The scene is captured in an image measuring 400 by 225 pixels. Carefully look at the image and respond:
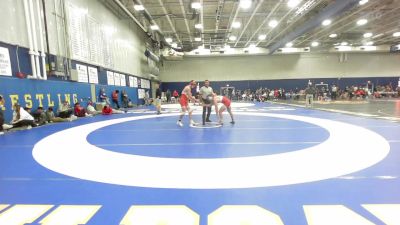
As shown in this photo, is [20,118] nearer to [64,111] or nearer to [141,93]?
[64,111]

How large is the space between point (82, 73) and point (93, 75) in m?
1.32

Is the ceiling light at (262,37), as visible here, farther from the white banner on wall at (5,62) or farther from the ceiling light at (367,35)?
the white banner on wall at (5,62)

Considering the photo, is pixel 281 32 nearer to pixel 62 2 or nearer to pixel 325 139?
pixel 62 2

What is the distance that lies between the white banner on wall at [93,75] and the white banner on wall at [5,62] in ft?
18.7

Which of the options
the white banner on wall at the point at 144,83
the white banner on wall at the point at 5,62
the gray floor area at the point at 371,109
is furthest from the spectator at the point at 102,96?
the gray floor area at the point at 371,109

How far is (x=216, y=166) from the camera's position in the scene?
12.1ft

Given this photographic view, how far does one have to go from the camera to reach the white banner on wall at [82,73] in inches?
517

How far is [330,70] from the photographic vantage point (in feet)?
114

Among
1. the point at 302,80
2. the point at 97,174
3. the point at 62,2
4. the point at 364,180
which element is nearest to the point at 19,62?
the point at 62,2

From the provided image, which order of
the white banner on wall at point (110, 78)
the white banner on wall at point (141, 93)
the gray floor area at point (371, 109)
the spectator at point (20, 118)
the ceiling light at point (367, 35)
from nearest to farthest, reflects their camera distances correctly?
the spectator at point (20, 118)
the gray floor area at point (371, 109)
the white banner on wall at point (110, 78)
the white banner on wall at point (141, 93)
the ceiling light at point (367, 35)

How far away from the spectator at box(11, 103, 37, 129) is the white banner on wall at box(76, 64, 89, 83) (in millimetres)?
4984

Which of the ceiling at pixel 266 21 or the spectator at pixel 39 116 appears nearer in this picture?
the spectator at pixel 39 116

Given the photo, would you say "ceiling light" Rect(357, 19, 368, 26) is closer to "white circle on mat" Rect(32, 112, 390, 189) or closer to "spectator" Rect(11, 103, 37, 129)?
"white circle on mat" Rect(32, 112, 390, 189)

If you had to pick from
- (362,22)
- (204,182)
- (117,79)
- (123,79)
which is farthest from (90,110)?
(362,22)
